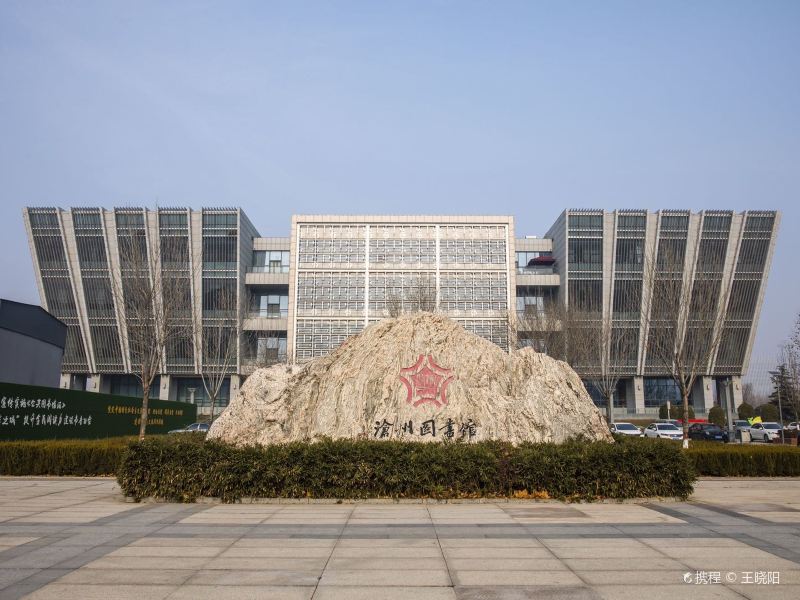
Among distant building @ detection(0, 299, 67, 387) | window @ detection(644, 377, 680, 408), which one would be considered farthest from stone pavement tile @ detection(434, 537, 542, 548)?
window @ detection(644, 377, 680, 408)

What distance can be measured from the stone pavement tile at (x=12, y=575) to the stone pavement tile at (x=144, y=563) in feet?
2.01

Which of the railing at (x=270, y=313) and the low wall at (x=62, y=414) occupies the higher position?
the railing at (x=270, y=313)

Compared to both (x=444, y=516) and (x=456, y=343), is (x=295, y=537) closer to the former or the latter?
(x=444, y=516)

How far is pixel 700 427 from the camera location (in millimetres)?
38688

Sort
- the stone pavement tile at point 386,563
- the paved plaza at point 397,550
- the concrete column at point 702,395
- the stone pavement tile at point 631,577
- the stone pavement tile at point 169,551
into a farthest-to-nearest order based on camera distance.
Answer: the concrete column at point 702,395 → the stone pavement tile at point 169,551 → the stone pavement tile at point 386,563 → the stone pavement tile at point 631,577 → the paved plaza at point 397,550

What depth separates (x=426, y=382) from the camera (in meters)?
14.5

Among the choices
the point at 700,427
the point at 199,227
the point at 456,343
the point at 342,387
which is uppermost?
the point at 199,227

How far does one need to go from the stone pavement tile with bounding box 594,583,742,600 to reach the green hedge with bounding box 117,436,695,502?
5.86 m

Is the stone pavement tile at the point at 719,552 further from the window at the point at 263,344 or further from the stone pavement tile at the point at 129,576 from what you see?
the window at the point at 263,344

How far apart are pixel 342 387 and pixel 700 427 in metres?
32.5

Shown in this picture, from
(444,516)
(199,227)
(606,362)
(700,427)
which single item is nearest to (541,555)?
(444,516)

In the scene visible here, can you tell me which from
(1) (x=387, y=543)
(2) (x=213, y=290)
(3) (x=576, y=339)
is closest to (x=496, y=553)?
(1) (x=387, y=543)

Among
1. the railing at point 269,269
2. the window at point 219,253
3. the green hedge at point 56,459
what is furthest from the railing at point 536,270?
the green hedge at point 56,459

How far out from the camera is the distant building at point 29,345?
83.9ft
